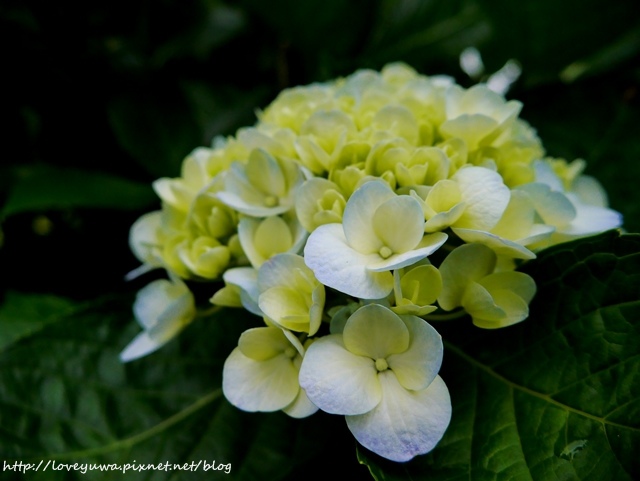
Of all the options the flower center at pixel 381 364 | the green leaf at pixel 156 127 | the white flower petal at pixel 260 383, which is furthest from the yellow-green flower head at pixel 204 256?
the green leaf at pixel 156 127

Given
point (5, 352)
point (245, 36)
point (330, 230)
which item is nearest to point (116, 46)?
point (245, 36)

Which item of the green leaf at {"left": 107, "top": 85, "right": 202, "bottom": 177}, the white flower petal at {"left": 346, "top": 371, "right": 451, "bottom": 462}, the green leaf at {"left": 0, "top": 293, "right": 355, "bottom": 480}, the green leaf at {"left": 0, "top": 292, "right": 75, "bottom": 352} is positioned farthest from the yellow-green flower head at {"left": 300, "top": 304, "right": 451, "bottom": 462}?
the green leaf at {"left": 107, "top": 85, "right": 202, "bottom": 177}

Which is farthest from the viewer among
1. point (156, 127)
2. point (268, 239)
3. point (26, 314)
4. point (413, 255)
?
point (156, 127)

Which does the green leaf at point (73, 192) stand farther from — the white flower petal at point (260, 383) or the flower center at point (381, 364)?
the flower center at point (381, 364)

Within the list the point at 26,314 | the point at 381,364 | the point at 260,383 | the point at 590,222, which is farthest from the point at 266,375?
the point at 26,314

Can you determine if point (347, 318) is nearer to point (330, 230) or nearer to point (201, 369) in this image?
point (330, 230)

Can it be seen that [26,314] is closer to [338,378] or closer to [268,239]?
[268,239]

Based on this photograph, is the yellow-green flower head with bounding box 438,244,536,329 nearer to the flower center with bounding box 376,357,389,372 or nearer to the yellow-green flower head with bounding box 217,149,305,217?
the flower center with bounding box 376,357,389,372
